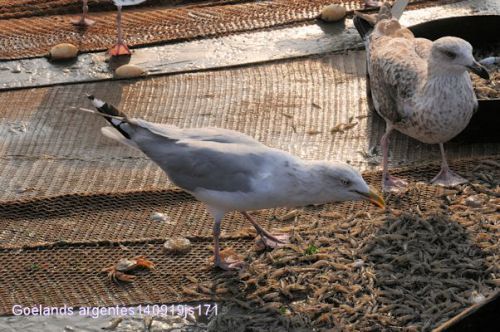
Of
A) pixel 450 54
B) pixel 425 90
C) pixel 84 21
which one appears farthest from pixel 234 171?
pixel 84 21

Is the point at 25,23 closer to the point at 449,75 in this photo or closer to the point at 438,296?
the point at 449,75

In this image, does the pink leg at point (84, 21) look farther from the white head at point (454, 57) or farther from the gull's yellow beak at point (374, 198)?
the gull's yellow beak at point (374, 198)

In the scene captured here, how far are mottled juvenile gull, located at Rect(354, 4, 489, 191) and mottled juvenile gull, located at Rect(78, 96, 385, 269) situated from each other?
1062 mm

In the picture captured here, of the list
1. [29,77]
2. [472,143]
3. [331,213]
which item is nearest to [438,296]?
[331,213]

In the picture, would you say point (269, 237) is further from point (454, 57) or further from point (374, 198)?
point (454, 57)

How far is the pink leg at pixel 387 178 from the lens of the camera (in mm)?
6199

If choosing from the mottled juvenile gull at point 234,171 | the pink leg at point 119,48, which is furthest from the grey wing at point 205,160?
the pink leg at point 119,48

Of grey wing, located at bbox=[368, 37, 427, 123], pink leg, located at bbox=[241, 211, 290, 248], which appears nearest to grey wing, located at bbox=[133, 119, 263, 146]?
pink leg, located at bbox=[241, 211, 290, 248]

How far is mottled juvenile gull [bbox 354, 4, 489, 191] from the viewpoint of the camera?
6.04m

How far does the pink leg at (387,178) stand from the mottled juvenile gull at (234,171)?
3.02 feet

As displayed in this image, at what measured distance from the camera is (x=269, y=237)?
5.65m

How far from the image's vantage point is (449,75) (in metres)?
6.07

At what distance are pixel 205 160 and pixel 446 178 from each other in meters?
1.83

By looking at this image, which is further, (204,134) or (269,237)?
(269,237)
